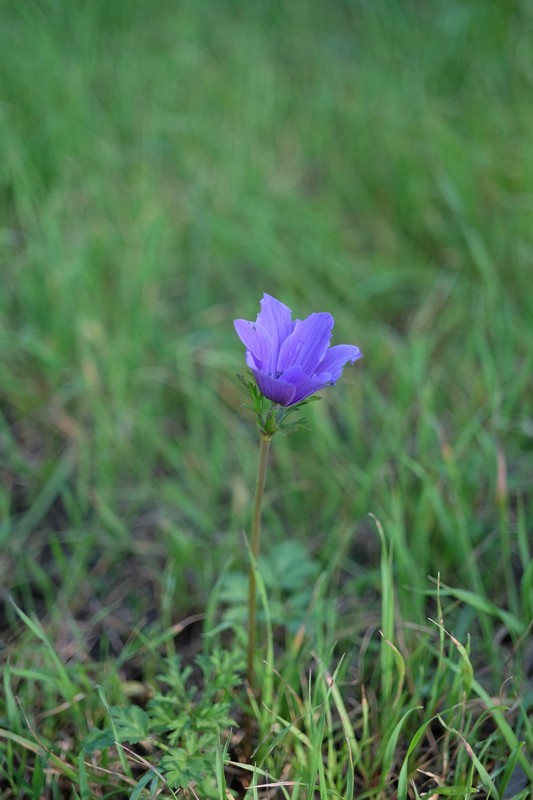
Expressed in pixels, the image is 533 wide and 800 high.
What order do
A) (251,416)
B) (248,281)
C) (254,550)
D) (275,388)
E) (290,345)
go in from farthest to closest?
(248,281) → (251,416) → (254,550) → (290,345) → (275,388)

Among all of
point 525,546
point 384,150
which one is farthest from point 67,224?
point 525,546

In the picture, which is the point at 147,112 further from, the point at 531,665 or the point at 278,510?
the point at 531,665

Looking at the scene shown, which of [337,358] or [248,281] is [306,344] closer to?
[337,358]

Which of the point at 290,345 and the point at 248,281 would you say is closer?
the point at 290,345

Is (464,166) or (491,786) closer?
(491,786)

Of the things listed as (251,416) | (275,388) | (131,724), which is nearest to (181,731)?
(131,724)

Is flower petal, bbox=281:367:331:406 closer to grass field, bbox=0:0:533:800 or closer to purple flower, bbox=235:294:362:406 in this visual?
purple flower, bbox=235:294:362:406
